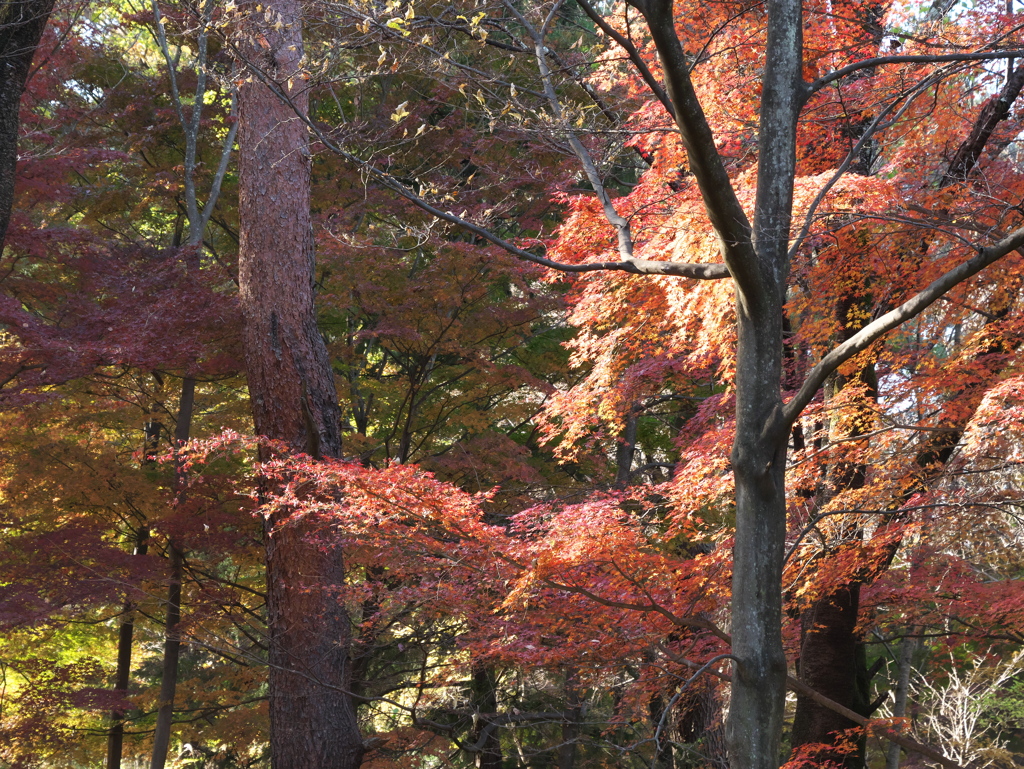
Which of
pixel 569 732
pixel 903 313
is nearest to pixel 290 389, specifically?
pixel 903 313

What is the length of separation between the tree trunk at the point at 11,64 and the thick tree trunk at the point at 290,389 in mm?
1865

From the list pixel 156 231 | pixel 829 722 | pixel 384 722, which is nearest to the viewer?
pixel 829 722

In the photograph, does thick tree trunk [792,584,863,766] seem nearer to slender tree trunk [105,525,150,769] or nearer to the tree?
the tree

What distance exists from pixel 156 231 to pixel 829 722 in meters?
10.2

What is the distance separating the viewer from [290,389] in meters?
6.54

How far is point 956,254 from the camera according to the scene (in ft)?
17.6

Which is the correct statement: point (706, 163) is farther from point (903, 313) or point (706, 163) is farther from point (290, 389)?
point (290, 389)

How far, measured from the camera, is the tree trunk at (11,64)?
404cm

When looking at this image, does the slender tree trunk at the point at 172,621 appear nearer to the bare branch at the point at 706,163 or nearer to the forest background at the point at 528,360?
the forest background at the point at 528,360

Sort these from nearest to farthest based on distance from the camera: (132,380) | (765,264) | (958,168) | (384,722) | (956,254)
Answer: (765,264) → (956,254) → (958,168) → (132,380) → (384,722)

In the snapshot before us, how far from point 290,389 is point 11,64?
9.90ft

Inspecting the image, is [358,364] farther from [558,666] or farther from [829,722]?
[829,722]

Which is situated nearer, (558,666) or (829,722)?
(558,666)

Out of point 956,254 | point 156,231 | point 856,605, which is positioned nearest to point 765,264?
point 956,254
